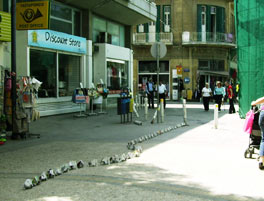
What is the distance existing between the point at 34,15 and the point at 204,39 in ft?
95.8

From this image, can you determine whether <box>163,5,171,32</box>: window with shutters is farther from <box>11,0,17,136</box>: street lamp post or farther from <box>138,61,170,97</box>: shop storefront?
<box>11,0,17,136</box>: street lamp post

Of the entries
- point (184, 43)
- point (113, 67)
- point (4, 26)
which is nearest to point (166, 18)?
point (184, 43)

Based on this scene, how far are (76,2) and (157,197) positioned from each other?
53.3ft

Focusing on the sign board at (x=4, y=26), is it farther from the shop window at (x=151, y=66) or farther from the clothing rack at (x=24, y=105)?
the shop window at (x=151, y=66)

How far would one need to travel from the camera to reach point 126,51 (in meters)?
25.4

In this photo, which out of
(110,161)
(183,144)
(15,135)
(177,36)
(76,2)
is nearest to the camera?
(110,161)

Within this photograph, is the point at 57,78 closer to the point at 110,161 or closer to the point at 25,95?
the point at 25,95

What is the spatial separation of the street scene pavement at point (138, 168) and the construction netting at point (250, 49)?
4409 millimetres

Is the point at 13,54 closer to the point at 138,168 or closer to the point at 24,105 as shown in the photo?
the point at 24,105

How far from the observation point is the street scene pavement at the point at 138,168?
524cm

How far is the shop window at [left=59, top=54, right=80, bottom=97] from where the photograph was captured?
1867cm

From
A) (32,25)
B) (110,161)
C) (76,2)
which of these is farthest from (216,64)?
(110,161)

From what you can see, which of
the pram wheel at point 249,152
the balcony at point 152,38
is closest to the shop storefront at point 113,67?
the balcony at point 152,38

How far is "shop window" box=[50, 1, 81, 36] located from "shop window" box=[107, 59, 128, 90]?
10.2 feet
